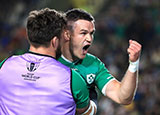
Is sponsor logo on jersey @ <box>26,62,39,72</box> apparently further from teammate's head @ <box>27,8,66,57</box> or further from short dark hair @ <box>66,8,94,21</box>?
short dark hair @ <box>66,8,94,21</box>

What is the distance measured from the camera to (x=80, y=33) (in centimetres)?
338

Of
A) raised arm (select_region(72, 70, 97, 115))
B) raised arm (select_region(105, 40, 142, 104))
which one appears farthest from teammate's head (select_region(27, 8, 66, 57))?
raised arm (select_region(105, 40, 142, 104))

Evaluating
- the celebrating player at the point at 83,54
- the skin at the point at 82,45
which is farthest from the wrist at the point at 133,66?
the celebrating player at the point at 83,54

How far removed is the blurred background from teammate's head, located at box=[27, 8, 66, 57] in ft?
16.8

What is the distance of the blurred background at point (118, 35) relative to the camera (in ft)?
26.1

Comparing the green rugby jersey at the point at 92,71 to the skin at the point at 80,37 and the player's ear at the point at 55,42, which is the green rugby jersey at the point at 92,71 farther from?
the player's ear at the point at 55,42

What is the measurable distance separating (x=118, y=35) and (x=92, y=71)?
6458 mm

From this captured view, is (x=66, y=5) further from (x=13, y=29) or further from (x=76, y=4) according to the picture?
(x=13, y=29)

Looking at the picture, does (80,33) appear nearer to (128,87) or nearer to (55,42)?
(55,42)

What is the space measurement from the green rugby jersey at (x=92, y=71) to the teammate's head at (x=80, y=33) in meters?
0.09

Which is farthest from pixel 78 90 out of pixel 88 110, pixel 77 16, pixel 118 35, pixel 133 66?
pixel 118 35

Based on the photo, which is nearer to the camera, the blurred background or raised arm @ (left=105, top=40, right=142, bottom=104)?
raised arm @ (left=105, top=40, right=142, bottom=104)

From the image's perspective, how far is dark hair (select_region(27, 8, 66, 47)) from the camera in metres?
2.66

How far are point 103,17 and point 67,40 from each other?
22.8 ft
